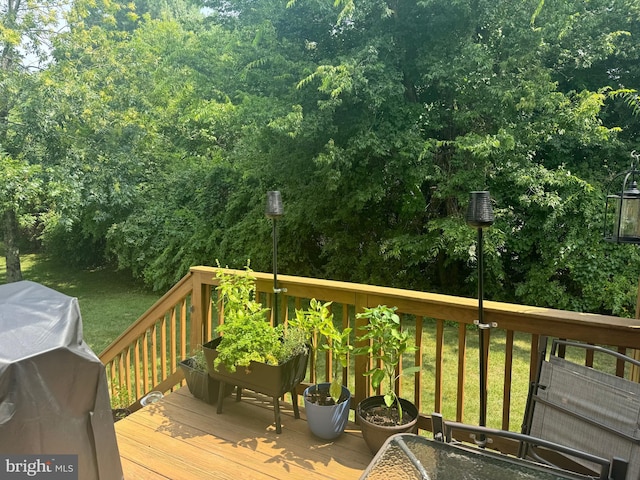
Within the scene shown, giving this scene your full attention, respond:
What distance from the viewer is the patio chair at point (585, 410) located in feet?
5.47

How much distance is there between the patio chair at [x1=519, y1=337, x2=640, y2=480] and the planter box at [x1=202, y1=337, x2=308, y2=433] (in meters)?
1.16

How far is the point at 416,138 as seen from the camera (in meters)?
5.55

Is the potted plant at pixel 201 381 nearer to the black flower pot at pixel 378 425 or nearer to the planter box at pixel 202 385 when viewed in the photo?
the planter box at pixel 202 385

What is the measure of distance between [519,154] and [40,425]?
5513 mm

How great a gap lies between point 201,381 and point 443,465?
6.04 ft

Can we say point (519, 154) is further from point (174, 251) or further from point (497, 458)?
point (174, 251)

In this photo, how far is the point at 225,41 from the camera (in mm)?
7949

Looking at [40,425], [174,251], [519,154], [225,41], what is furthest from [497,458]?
[225,41]

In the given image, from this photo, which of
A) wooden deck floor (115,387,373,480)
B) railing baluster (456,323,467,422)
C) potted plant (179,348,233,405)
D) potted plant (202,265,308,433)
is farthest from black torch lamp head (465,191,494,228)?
Answer: potted plant (179,348,233,405)

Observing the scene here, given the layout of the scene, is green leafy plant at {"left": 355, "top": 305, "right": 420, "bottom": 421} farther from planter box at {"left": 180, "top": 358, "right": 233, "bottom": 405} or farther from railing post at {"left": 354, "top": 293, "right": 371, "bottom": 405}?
planter box at {"left": 180, "top": 358, "right": 233, "bottom": 405}

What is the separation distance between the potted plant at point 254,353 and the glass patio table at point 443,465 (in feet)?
3.55

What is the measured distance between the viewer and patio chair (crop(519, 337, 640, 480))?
1667 millimetres

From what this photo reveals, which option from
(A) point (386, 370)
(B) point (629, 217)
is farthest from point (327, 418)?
(B) point (629, 217)

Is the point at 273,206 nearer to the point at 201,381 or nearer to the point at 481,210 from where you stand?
the point at 201,381
